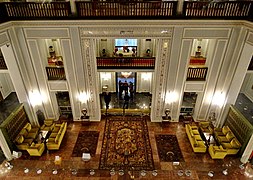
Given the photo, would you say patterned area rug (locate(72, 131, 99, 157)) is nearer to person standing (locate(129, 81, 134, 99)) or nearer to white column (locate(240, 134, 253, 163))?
person standing (locate(129, 81, 134, 99))

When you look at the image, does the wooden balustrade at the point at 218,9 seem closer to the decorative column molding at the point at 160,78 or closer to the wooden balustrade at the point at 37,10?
the decorative column molding at the point at 160,78

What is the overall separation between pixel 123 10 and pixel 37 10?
381cm

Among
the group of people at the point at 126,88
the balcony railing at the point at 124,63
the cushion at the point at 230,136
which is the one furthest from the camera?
the group of people at the point at 126,88

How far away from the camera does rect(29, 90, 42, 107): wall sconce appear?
11.2m

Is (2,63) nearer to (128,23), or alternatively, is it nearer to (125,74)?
(128,23)

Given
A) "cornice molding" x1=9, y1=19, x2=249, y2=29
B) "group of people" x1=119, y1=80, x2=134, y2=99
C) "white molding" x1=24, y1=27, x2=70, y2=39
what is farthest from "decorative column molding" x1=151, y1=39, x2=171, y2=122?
"white molding" x1=24, y1=27, x2=70, y2=39

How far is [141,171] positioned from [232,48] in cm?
708

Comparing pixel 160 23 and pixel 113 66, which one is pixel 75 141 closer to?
pixel 113 66

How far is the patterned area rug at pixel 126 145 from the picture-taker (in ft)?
31.2

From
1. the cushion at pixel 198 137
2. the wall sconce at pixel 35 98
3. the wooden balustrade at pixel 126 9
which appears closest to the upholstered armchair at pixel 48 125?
the wall sconce at pixel 35 98

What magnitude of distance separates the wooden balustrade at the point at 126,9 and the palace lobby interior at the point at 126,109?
0.14 feet

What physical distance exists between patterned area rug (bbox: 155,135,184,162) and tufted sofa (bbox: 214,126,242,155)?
2.09m

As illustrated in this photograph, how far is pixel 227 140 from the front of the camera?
10.2 m

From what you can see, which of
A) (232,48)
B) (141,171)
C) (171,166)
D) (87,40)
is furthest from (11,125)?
(232,48)
